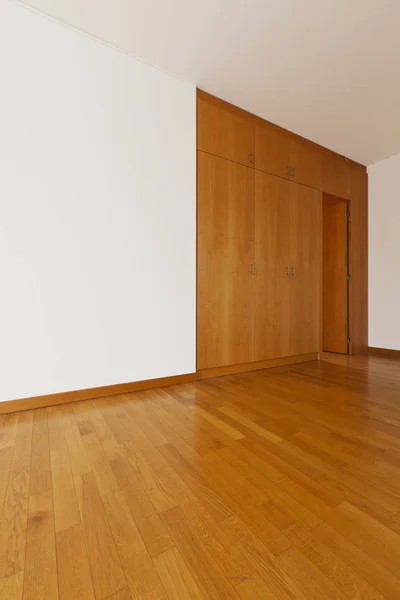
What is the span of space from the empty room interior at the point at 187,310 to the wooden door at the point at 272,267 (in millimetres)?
30

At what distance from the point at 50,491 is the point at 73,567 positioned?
1.40 feet

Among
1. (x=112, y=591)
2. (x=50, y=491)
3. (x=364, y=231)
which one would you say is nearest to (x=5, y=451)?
(x=50, y=491)

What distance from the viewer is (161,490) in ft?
3.77

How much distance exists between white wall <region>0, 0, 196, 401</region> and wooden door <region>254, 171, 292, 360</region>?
0.88 m

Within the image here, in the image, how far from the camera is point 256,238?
3.21 metres

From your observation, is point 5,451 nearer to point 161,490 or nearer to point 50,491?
point 50,491

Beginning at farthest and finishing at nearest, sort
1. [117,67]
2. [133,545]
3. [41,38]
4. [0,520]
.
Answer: [117,67] → [41,38] → [0,520] → [133,545]

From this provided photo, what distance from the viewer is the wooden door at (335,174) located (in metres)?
3.89

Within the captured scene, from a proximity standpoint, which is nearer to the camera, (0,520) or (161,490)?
(0,520)

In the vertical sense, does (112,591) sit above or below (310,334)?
below

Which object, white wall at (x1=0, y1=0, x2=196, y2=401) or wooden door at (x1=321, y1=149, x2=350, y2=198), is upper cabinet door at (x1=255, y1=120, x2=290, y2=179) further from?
white wall at (x1=0, y1=0, x2=196, y2=401)

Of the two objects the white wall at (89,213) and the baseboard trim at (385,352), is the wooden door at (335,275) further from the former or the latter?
the white wall at (89,213)

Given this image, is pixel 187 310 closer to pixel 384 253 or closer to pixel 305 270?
pixel 305 270

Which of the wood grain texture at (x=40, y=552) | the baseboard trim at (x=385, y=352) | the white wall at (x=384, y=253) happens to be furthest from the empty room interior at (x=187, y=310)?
the baseboard trim at (x=385, y=352)
